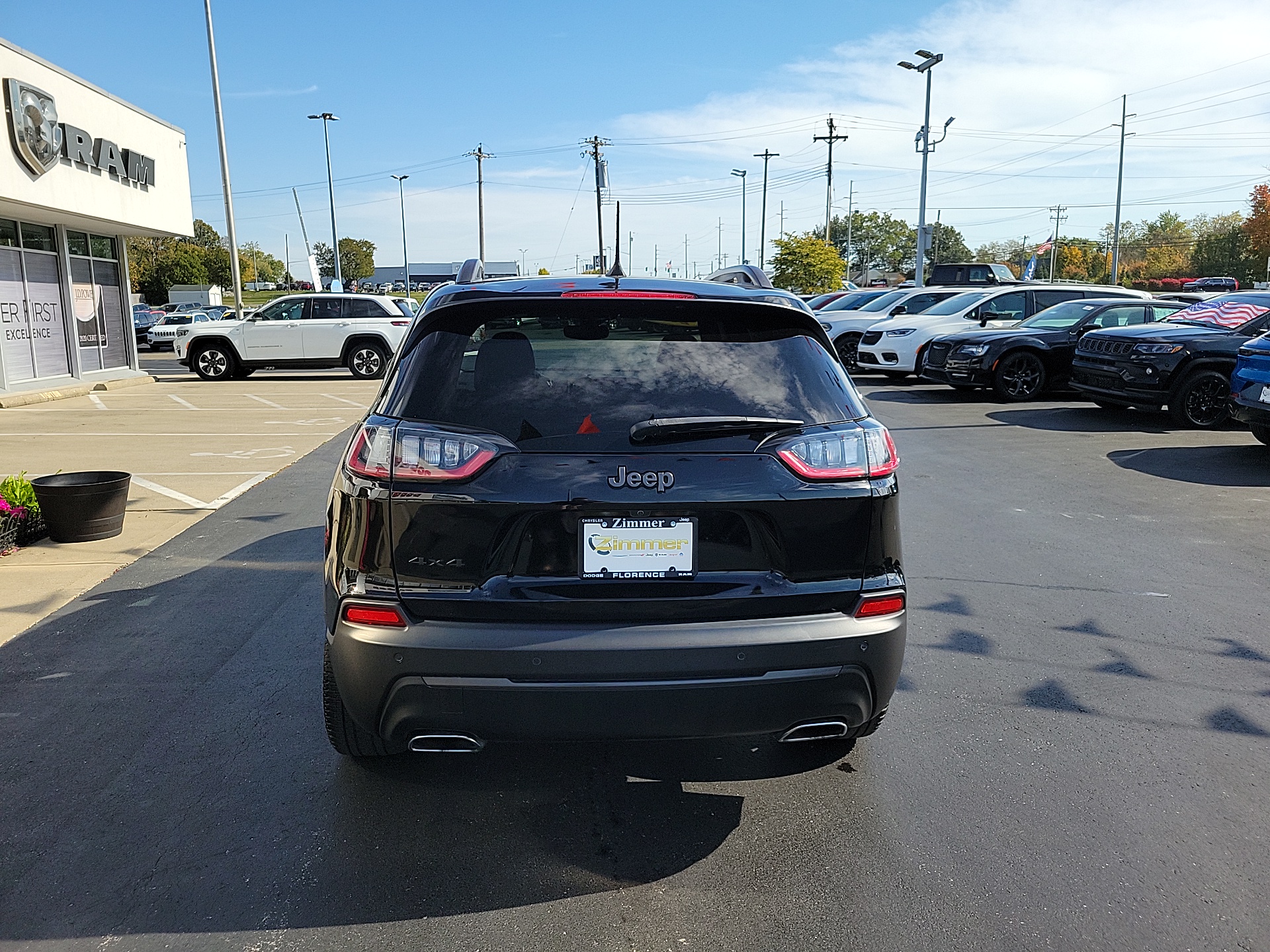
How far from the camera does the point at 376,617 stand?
281 centimetres

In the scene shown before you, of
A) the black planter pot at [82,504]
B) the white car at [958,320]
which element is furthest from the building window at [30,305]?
the white car at [958,320]

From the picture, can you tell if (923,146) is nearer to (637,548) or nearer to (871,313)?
(871,313)

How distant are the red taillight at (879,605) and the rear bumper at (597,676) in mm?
75

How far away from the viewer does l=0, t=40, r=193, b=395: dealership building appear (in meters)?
15.4

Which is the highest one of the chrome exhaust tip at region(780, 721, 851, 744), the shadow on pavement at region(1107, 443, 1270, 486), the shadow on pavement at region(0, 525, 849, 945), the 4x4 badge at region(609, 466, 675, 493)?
the 4x4 badge at region(609, 466, 675, 493)

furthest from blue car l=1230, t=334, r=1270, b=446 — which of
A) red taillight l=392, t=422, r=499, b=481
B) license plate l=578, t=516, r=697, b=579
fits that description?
red taillight l=392, t=422, r=499, b=481

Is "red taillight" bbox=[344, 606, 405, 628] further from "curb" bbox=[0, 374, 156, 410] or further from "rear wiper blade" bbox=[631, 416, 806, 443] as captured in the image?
"curb" bbox=[0, 374, 156, 410]

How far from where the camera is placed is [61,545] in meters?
6.96

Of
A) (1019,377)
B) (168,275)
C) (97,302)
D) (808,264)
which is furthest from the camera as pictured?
(168,275)

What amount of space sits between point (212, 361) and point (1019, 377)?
55.4 feet

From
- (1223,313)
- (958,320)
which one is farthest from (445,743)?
(958,320)

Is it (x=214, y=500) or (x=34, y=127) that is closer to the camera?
(x=214, y=500)

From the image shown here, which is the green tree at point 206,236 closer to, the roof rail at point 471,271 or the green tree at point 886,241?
the green tree at point 886,241

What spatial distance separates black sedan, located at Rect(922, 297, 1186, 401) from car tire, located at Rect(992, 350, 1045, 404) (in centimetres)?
1
